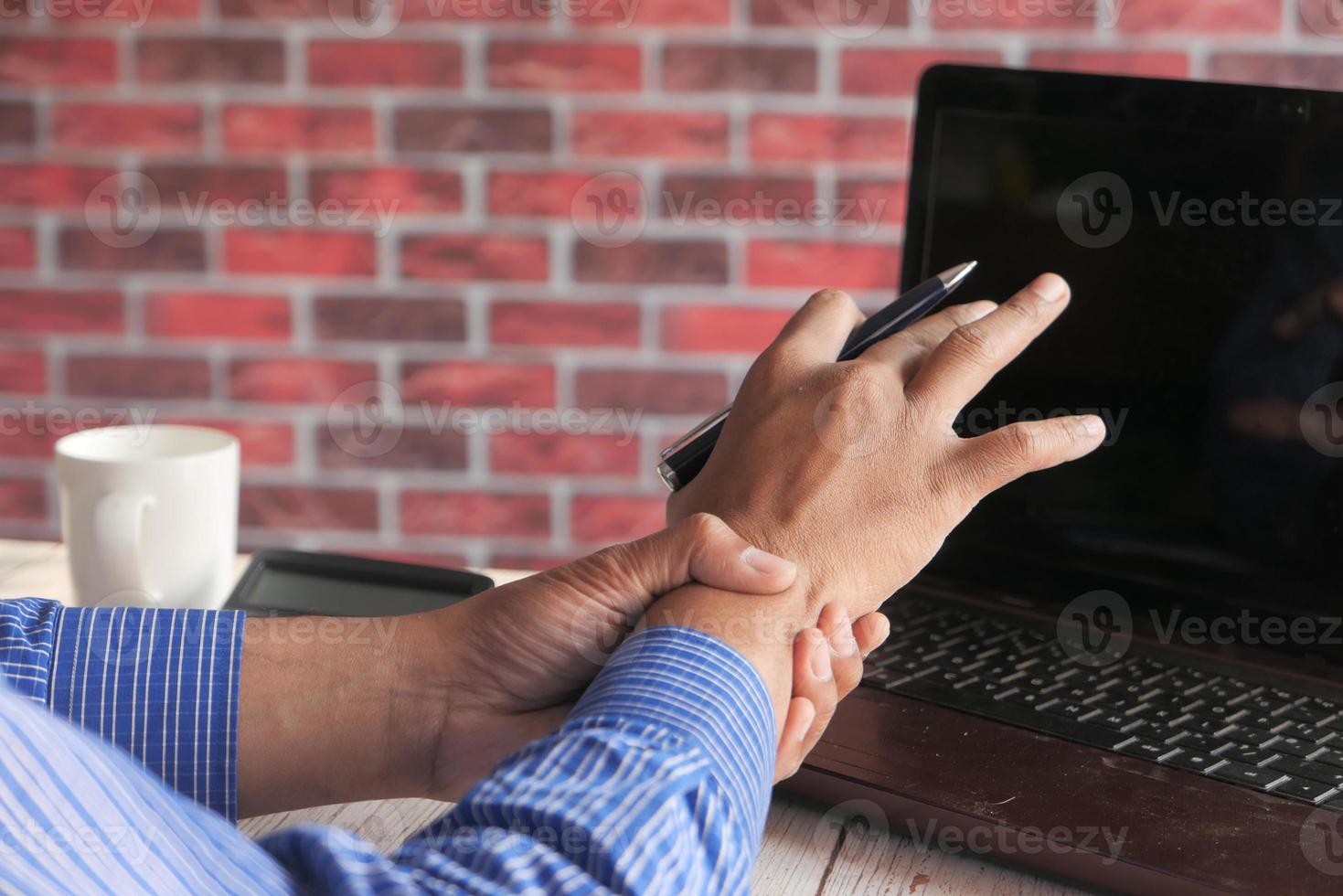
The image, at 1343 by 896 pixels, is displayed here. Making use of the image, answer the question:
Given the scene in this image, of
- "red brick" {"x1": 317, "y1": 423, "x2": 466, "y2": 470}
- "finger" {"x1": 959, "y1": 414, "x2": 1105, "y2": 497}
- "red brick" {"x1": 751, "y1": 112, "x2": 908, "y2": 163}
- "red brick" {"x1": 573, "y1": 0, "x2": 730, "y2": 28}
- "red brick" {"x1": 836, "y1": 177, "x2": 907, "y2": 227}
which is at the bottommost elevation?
"red brick" {"x1": 317, "y1": 423, "x2": 466, "y2": 470}

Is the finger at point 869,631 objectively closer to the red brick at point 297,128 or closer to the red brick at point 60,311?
the red brick at point 297,128

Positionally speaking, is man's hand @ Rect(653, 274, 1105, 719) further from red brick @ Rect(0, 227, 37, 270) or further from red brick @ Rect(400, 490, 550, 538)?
Answer: red brick @ Rect(0, 227, 37, 270)

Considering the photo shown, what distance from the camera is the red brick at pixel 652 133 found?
4.71ft

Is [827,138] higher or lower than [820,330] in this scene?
higher

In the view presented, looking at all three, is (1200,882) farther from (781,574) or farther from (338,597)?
(338,597)

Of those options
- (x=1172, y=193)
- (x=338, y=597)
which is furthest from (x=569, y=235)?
(x=1172, y=193)

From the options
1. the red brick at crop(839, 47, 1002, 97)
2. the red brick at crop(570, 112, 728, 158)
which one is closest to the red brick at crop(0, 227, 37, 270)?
the red brick at crop(570, 112, 728, 158)

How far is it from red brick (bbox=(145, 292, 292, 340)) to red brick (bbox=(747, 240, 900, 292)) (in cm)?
59

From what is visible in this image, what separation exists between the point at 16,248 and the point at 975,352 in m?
1.30

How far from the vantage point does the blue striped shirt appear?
13.8 inches

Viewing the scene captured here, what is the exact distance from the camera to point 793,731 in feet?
1.89

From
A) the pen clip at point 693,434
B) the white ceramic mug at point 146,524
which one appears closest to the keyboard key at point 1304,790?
the pen clip at point 693,434

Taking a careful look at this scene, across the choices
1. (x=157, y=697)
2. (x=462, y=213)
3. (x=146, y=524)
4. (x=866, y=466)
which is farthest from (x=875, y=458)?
(x=462, y=213)

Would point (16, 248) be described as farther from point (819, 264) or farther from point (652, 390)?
point (819, 264)
